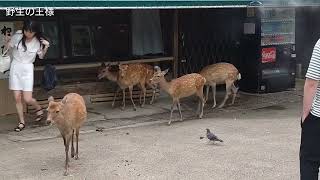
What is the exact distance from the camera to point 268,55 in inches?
471

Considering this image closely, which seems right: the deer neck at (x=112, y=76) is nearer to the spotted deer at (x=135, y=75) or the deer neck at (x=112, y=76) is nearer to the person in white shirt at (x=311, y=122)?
the spotted deer at (x=135, y=75)

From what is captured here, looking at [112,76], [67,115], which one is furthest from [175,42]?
[67,115]

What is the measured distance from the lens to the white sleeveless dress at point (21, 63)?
823 cm

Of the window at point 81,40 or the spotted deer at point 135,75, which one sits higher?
the window at point 81,40

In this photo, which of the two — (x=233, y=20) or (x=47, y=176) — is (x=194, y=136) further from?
(x=233, y=20)

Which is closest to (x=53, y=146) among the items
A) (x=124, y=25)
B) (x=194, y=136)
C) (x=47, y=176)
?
(x=47, y=176)

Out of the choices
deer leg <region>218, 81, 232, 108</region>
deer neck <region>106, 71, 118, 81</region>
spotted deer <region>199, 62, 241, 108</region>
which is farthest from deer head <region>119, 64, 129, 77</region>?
deer leg <region>218, 81, 232, 108</region>

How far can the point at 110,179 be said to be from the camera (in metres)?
6.05

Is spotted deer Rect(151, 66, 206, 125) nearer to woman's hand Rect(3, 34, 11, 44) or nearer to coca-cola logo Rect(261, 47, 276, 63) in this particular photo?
woman's hand Rect(3, 34, 11, 44)

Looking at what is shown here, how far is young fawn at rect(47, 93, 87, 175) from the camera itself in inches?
239

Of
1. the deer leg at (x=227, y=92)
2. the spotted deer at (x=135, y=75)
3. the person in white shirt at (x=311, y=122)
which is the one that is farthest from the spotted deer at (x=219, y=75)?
the person in white shirt at (x=311, y=122)

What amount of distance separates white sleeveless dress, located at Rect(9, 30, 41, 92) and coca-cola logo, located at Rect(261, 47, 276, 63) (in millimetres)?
5424

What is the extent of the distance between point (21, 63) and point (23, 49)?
23 cm

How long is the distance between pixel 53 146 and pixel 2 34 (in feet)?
8.75
